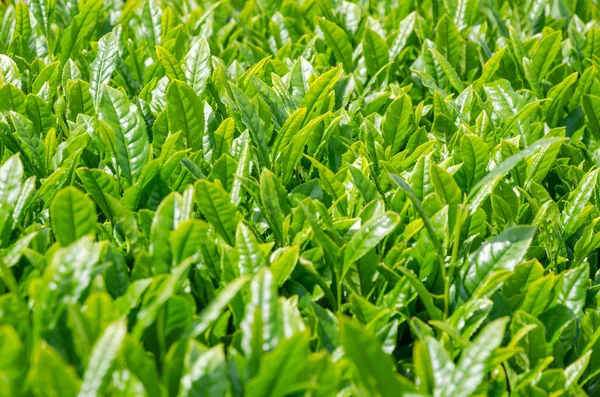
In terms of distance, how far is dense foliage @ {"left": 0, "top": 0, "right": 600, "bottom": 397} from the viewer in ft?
5.49

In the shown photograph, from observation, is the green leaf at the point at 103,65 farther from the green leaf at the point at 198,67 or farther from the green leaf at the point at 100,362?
the green leaf at the point at 100,362

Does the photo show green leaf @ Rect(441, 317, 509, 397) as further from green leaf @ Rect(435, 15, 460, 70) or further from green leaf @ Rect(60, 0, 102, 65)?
green leaf @ Rect(60, 0, 102, 65)

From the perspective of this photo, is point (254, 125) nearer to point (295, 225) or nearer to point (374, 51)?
point (295, 225)

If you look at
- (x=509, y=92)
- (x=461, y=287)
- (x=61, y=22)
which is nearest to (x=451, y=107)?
(x=509, y=92)

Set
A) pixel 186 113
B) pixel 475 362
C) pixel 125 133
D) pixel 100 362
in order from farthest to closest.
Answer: pixel 186 113 → pixel 125 133 → pixel 475 362 → pixel 100 362

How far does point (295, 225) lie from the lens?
7.27ft

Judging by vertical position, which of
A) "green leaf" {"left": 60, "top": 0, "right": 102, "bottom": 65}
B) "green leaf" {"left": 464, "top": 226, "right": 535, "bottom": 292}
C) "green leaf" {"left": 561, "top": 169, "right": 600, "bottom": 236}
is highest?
"green leaf" {"left": 60, "top": 0, "right": 102, "bottom": 65}

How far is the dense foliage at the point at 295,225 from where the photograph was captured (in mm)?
1673

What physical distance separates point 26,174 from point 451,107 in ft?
5.16

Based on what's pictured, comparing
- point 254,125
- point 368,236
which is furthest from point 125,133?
point 368,236

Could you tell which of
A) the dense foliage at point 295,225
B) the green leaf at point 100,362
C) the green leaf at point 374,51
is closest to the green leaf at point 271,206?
the dense foliage at point 295,225

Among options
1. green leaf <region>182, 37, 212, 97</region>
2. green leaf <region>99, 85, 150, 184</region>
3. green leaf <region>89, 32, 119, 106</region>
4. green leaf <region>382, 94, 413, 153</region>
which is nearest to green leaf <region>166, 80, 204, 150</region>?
green leaf <region>99, 85, 150, 184</region>

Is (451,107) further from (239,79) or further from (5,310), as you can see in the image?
(5,310)

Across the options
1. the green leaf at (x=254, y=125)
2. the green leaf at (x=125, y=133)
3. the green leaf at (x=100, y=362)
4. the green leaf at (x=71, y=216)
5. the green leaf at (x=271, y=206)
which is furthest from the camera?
the green leaf at (x=254, y=125)
